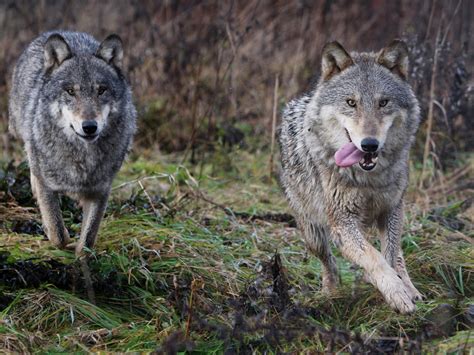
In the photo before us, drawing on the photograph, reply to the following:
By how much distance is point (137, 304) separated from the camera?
16.6 feet

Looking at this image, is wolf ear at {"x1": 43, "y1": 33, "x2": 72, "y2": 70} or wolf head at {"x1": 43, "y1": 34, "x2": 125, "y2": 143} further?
wolf ear at {"x1": 43, "y1": 33, "x2": 72, "y2": 70}

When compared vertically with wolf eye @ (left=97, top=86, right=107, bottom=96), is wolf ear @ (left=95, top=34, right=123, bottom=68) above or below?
above

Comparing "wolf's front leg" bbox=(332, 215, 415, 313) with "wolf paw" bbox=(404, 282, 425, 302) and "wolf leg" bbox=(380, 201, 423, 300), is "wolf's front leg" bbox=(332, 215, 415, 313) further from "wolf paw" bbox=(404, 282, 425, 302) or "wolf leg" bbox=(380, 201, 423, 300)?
"wolf leg" bbox=(380, 201, 423, 300)

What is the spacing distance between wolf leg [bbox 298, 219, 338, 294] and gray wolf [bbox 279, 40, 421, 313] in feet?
0.58

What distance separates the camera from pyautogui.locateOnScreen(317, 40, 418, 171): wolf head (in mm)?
4730

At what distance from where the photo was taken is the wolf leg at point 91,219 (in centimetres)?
554

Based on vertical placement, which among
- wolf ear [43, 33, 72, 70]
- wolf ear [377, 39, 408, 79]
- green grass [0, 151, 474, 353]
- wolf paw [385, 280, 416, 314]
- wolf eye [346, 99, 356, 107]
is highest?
wolf ear [377, 39, 408, 79]

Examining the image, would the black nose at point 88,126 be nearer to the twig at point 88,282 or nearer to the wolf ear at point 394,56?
the twig at point 88,282

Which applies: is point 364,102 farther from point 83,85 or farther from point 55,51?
point 55,51

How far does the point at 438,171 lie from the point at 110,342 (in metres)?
4.92

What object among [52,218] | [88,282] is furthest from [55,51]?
[88,282]

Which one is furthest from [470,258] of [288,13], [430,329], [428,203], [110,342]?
[288,13]

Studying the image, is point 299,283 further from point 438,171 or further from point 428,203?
point 438,171

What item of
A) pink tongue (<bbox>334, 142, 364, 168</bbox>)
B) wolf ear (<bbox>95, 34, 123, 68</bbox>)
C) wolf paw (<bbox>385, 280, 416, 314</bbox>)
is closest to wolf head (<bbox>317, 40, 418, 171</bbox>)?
pink tongue (<bbox>334, 142, 364, 168</bbox>)
